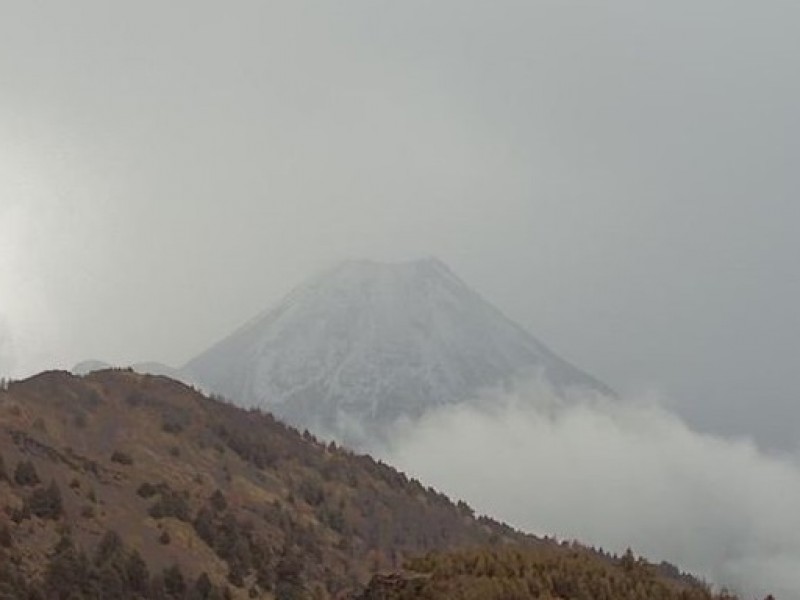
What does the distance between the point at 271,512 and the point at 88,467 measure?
1528 cm

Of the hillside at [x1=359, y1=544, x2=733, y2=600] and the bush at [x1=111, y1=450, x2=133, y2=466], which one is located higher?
the bush at [x1=111, y1=450, x2=133, y2=466]

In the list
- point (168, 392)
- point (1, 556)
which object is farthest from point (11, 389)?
point (1, 556)

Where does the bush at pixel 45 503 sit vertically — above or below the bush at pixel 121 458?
below

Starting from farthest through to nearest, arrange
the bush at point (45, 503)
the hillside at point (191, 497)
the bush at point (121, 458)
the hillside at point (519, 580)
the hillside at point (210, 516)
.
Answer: the bush at point (121, 458) → the hillside at point (191, 497) → the bush at point (45, 503) → the hillside at point (210, 516) → the hillside at point (519, 580)

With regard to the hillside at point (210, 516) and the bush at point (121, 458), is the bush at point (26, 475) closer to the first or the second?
the hillside at point (210, 516)

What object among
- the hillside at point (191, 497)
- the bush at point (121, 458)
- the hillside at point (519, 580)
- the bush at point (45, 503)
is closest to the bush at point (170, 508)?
the hillside at point (191, 497)

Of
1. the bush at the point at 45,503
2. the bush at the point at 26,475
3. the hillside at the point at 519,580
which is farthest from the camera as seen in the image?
the bush at the point at 26,475

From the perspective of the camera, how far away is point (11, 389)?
9075cm

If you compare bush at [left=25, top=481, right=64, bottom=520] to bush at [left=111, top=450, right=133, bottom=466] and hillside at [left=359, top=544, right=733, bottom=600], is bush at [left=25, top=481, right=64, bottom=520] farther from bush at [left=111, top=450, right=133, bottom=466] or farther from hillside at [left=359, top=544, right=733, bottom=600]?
hillside at [left=359, top=544, right=733, bottom=600]

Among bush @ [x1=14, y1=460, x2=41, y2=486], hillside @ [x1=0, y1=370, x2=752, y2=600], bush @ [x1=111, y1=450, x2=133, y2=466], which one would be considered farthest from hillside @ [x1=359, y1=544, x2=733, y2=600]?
bush @ [x1=111, y1=450, x2=133, y2=466]

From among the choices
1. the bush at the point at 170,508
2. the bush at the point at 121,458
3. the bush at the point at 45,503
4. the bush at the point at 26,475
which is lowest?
the bush at the point at 45,503

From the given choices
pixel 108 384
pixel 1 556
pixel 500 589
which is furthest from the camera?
pixel 108 384

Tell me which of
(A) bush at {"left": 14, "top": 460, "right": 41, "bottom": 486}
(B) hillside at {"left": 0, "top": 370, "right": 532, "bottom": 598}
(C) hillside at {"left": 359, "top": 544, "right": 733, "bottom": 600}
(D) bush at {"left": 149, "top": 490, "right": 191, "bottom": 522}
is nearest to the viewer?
(C) hillside at {"left": 359, "top": 544, "right": 733, "bottom": 600}

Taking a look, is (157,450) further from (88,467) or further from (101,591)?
(101,591)
